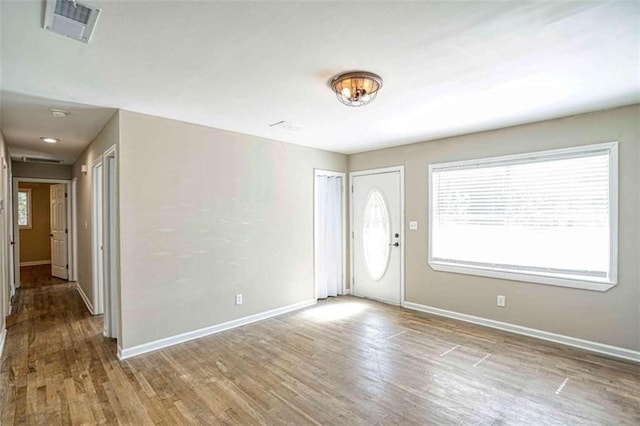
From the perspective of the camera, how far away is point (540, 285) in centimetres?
365

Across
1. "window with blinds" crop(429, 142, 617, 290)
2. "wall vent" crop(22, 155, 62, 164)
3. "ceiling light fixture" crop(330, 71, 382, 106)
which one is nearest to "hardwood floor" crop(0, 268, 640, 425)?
"window with blinds" crop(429, 142, 617, 290)

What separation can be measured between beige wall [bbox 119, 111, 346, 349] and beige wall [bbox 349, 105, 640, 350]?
160cm

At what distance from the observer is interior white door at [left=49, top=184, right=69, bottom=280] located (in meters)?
6.79

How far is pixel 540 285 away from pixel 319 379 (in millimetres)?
2670

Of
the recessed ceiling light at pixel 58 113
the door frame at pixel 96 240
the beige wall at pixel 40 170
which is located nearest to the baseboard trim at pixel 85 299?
the door frame at pixel 96 240

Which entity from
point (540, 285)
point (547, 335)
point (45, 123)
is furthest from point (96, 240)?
point (547, 335)

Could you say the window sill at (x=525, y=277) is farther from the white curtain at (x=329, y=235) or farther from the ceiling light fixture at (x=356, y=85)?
the ceiling light fixture at (x=356, y=85)

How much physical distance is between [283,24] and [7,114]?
327 centimetres

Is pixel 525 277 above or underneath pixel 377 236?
underneath

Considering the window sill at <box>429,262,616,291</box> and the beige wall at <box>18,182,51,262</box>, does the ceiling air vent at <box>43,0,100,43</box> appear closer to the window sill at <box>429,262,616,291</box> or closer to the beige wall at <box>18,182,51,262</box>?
the window sill at <box>429,262,616,291</box>

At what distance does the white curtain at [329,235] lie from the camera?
5.45m

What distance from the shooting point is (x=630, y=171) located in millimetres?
3123

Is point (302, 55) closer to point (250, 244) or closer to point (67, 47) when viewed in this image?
point (67, 47)

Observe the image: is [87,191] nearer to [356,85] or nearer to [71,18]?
[71,18]
